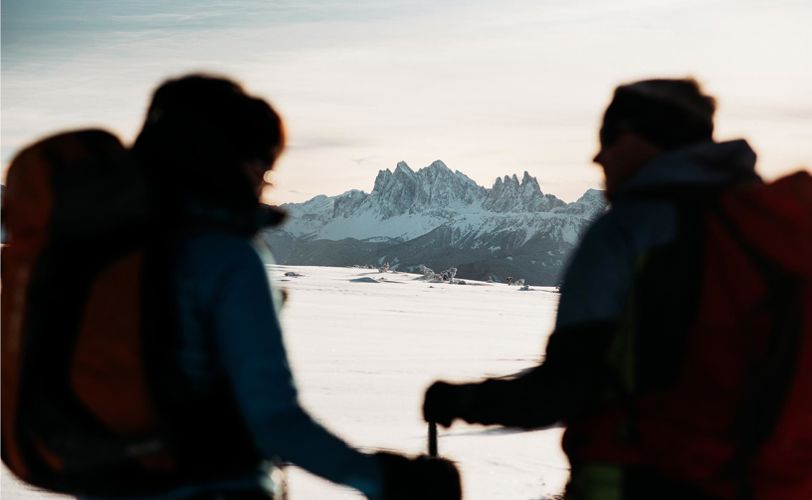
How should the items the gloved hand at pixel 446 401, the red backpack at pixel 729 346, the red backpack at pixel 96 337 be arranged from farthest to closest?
the gloved hand at pixel 446 401 < the red backpack at pixel 729 346 < the red backpack at pixel 96 337

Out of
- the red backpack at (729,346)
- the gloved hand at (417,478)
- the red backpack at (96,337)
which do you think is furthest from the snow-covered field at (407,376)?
the red backpack at (729,346)

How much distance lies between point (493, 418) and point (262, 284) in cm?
65

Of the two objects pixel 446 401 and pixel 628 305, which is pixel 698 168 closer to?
pixel 628 305

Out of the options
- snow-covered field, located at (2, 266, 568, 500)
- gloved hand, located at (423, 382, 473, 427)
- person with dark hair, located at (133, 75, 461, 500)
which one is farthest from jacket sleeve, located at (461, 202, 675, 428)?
snow-covered field, located at (2, 266, 568, 500)

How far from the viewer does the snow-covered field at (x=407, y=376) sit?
5578mm

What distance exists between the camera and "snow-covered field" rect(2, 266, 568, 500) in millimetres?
5578

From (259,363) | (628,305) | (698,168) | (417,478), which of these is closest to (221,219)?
(259,363)

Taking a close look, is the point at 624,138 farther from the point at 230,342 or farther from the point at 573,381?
the point at 230,342

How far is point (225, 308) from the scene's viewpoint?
165 centimetres

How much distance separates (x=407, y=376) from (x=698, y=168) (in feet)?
28.3

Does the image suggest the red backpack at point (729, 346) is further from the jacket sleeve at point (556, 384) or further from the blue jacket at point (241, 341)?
the blue jacket at point (241, 341)

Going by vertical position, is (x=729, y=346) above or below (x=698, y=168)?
below

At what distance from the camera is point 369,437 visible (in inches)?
264

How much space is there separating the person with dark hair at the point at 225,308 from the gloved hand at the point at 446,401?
0.27 metres
